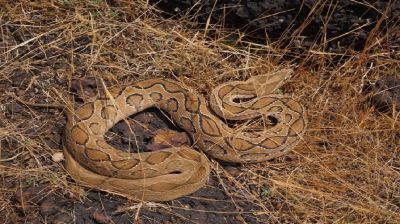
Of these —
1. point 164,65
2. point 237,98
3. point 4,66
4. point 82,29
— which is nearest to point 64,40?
point 82,29

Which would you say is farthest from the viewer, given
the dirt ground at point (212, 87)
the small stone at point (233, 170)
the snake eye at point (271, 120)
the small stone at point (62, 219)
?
the snake eye at point (271, 120)

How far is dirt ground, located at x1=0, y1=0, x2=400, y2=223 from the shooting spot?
512cm

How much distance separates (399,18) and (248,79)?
182 cm

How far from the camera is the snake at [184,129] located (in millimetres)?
5129

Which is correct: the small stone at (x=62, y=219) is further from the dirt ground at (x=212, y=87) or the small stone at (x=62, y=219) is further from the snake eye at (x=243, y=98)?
the snake eye at (x=243, y=98)

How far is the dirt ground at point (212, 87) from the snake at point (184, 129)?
12cm

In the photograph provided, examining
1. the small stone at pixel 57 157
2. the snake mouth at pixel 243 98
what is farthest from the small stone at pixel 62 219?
the snake mouth at pixel 243 98

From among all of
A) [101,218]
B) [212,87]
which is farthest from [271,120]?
[101,218]

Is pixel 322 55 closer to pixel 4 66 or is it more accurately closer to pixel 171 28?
pixel 171 28

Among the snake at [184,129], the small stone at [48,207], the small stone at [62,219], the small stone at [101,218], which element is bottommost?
the small stone at [101,218]

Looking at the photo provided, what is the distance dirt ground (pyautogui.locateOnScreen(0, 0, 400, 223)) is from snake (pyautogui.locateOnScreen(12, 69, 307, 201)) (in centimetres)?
12

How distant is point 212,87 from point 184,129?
672mm

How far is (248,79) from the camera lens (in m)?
6.31

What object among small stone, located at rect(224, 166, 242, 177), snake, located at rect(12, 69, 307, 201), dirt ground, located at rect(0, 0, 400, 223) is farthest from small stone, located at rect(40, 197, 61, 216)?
small stone, located at rect(224, 166, 242, 177)
